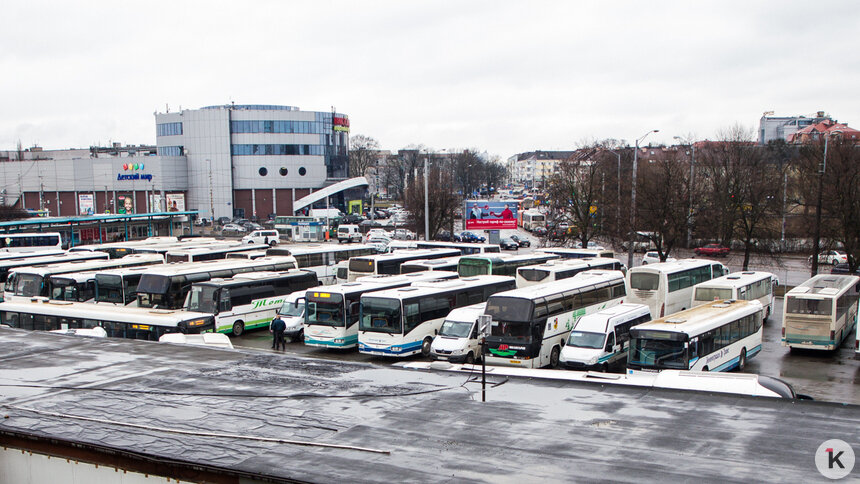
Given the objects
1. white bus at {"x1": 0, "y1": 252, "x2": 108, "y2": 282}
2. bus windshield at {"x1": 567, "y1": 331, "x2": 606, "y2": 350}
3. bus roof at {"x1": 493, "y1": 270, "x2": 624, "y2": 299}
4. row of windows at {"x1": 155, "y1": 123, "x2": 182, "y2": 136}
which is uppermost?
row of windows at {"x1": 155, "y1": 123, "x2": 182, "y2": 136}

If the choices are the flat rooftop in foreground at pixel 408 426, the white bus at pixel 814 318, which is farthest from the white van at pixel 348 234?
the flat rooftop in foreground at pixel 408 426

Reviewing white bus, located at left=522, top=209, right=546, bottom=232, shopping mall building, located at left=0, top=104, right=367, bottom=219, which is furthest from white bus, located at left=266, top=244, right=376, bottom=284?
shopping mall building, located at left=0, top=104, right=367, bottom=219

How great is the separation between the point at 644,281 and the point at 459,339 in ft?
33.1

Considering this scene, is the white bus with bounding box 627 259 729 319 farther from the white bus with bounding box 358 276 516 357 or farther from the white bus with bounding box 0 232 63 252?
the white bus with bounding box 0 232 63 252

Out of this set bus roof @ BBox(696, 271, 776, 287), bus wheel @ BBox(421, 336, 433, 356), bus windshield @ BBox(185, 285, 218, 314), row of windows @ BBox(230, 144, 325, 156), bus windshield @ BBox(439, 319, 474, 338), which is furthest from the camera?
row of windows @ BBox(230, 144, 325, 156)

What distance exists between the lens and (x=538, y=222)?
266 feet

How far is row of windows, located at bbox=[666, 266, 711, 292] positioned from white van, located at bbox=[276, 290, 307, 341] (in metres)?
15.0

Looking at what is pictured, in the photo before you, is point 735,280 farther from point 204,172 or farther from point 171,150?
point 171,150

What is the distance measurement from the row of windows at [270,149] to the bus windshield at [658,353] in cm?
7339

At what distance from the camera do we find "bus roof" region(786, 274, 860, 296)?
23438mm

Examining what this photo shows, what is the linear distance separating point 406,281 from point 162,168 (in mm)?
65844

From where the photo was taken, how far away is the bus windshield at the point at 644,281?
27.7 meters

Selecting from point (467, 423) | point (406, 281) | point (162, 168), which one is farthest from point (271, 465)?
point (162, 168)

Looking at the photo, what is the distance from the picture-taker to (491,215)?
48438 mm
